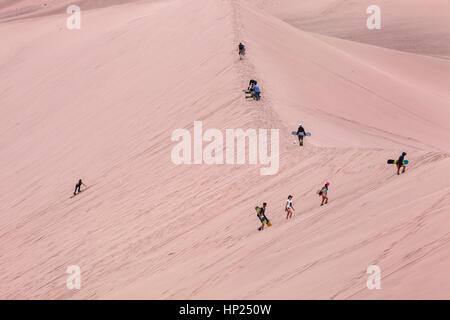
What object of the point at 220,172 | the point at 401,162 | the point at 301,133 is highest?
the point at 301,133

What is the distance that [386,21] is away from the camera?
40.2 metres

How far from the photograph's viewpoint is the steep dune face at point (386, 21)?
3647 cm

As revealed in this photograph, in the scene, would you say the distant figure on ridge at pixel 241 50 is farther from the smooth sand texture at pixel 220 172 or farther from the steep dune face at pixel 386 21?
the steep dune face at pixel 386 21

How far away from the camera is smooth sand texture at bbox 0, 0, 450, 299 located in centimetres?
983

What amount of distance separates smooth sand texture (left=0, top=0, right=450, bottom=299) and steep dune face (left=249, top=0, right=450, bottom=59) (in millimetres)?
6533

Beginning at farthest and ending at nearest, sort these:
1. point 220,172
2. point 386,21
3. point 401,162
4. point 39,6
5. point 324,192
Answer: point 39,6
point 386,21
point 220,172
point 401,162
point 324,192

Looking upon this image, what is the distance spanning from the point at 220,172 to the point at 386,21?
28463 mm

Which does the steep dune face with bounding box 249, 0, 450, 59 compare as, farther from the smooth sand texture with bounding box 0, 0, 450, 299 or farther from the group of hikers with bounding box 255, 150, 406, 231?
the group of hikers with bounding box 255, 150, 406, 231

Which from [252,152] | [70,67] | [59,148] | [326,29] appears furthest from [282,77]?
[326,29]

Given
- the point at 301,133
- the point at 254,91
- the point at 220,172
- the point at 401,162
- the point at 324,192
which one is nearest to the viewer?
the point at 324,192

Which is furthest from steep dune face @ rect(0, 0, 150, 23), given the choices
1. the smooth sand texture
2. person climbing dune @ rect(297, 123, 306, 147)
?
person climbing dune @ rect(297, 123, 306, 147)

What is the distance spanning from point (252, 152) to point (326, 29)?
26887 millimetres

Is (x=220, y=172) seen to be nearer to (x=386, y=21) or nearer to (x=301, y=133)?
(x=301, y=133)

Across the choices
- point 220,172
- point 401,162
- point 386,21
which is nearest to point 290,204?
point 401,162
